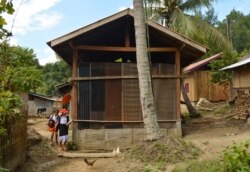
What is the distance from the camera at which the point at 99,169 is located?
32.9 feet

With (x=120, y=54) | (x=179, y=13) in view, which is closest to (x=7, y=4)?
(x=120, y=54)

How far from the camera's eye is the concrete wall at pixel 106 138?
13.0 metres

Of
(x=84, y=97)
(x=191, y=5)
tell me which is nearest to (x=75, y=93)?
(x=84, y=97)

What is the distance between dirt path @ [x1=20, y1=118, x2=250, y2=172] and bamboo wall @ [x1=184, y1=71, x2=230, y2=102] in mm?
13540

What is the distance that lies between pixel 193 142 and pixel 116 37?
5.63 m

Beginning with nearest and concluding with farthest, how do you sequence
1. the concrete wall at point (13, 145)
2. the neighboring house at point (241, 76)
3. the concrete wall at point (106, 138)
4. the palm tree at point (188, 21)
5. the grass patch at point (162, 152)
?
the concrete wall at point (13, 145) → the grass patch at point (162, 152) → the concrete wall at point (106, 138) → the neighboring house at point (241, 76) → the palm tree at point (188, 21)

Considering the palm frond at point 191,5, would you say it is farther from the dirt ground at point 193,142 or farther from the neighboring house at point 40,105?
the neighboring house at point 40,105

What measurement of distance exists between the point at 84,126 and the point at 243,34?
43922 millimetres

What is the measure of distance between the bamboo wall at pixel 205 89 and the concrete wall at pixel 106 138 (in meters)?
16.8

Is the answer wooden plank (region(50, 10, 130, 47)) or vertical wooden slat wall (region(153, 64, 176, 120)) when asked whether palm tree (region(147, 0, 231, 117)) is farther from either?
wooden plank (region(50, 10, 130, 47))

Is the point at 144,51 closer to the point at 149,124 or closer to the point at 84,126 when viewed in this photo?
the point at 149,124

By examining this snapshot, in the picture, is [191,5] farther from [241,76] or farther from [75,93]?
[75,93]

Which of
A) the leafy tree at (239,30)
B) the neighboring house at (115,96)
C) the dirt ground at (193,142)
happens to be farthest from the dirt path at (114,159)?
the leafy tree at (239,30)

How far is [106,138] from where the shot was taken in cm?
1308
